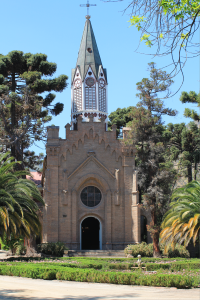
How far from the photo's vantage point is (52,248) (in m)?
30.5

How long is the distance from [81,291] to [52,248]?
16.7 m

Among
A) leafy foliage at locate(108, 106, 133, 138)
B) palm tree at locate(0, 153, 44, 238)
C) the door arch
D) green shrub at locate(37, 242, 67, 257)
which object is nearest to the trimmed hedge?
palm tree at locate(0, 153, 44, 238)

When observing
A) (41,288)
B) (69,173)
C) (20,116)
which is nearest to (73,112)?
(20,116)

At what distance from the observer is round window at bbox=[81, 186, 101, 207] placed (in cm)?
3500

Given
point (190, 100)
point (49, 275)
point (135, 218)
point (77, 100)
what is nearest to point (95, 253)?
point (135, 218)

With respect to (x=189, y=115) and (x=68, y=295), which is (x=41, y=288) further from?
(x=189, y=115)

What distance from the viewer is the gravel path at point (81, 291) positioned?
12.8m

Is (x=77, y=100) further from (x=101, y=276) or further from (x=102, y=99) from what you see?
(x=101, y=276)

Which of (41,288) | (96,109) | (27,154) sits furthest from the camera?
(27,154)

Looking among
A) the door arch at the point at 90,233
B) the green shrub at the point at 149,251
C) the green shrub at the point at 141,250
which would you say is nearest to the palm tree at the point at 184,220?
the green shrub at the point at 149,251

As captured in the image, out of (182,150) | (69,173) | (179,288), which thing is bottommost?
(179,288)

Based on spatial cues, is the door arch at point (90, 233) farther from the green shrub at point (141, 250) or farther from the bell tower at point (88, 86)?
the bell tower at point (88, 86)

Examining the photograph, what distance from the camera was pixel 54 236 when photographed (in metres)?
33.2

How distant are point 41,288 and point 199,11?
433 inches
